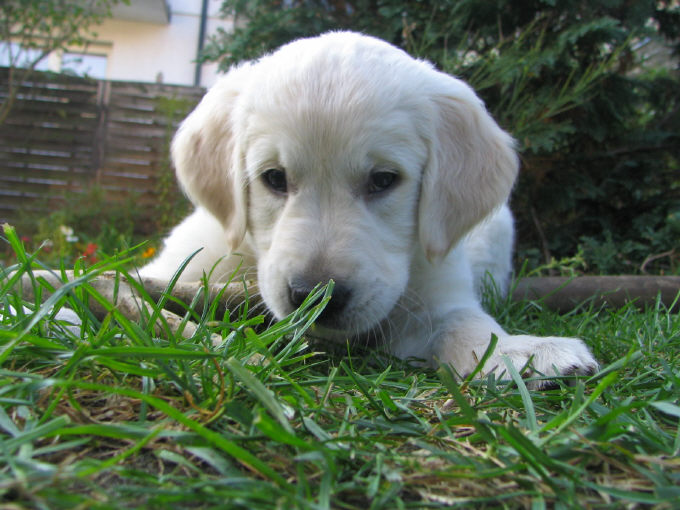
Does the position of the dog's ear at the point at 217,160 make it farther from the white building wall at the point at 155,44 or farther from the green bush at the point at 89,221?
the white building wall at the point at 155,44

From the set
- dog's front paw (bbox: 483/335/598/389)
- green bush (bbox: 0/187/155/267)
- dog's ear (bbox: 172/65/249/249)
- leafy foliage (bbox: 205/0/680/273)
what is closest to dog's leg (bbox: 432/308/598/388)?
dog's front paw (bbox: 483/335/598/389)

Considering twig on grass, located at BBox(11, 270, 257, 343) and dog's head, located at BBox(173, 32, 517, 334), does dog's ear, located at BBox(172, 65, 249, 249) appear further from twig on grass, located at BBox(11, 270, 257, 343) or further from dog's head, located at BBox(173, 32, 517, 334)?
twig on grass, located at BBox(11, 270, 257, 343)

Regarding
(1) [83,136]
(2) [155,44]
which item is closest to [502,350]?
(1) [83,136]

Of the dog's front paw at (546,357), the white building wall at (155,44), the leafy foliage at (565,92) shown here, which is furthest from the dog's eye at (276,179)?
the white building wall at (155,44)

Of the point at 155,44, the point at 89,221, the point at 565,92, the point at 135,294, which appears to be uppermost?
the point at 155,44

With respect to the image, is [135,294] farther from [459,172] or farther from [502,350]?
[459,172]

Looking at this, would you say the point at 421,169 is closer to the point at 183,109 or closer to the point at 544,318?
the point at 544,318

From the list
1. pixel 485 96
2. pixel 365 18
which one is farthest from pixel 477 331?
pixel 365 18
